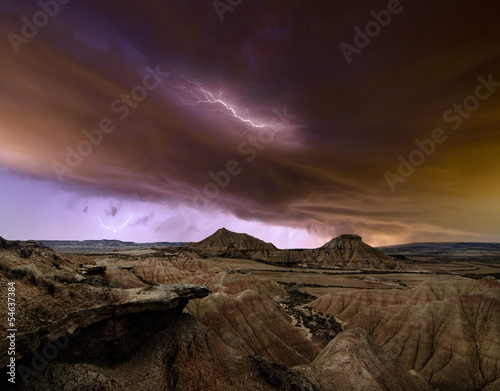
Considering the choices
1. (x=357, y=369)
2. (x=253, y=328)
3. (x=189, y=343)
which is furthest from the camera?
(x=253, y=328)

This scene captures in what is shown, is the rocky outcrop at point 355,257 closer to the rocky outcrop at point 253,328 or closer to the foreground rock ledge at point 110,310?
the rocky outcrop at point 253,328

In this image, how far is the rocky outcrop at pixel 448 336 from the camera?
2964cm

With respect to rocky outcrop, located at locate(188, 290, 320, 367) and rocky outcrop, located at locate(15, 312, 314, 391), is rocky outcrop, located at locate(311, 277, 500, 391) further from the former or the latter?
rocky outcrop, located at locate(15, 312, 314, 391)

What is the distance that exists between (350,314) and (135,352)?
55.2 metres

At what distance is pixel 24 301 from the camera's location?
11.6m

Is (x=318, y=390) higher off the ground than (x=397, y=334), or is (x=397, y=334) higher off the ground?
(x=318, y=390)

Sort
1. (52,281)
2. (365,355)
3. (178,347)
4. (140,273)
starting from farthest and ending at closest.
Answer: (140,273) → (365,355) → (178,347) → (52,281)

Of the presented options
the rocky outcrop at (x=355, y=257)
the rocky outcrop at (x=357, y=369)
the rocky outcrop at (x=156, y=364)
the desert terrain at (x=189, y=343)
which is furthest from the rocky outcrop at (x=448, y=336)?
the rocky outcrop at (x=355, y=257)

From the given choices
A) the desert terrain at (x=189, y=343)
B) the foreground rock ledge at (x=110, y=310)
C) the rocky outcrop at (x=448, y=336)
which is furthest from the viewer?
the rocky outcrop at (x=448, y=336)

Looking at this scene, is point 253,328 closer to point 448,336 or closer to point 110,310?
point 110,310

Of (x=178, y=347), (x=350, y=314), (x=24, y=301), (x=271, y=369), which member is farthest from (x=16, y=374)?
(x=350, y=314)

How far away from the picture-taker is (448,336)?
3441 centimetres

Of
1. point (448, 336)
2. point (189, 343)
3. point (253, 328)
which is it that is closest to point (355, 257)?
point (448, 336)

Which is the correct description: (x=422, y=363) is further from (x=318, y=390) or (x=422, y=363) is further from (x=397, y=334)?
(x=318, y=390)
